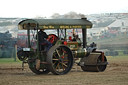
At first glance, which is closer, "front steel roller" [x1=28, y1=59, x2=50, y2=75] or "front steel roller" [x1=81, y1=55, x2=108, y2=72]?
"front steel roller" [x1=28, y1=59, x2=50, y2=75]

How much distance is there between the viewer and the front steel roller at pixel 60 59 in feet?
51.7

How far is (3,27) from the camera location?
39.0 metres

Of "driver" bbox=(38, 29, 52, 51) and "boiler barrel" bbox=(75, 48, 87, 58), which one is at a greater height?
"driver" bbox=(38, 29, 52, 51)

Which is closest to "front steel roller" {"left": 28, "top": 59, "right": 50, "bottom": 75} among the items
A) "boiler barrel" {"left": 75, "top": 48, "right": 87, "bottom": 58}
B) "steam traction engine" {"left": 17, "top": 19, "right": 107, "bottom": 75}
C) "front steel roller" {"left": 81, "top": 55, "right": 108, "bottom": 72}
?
"steam traction engine" {"left": 17, "top": 19, "right": 107, "bottom": 75}

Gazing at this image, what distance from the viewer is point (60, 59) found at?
16234mm

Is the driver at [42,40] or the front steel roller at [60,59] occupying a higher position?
the driver at [42,40]

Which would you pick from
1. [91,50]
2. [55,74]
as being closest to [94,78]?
[55,74]

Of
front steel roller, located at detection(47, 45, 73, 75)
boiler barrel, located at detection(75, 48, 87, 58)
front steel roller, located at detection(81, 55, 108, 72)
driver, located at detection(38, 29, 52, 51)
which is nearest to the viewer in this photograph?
front steel roller, located at detection(47, 45, 73, 75)

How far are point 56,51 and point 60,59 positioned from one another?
340 mm

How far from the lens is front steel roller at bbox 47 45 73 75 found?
51.7 feet

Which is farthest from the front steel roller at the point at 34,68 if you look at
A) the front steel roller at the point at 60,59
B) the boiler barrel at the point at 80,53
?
the boiler barrel at the point at 80,53

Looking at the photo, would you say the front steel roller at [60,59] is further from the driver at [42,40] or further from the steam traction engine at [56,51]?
the driver at [42,40]

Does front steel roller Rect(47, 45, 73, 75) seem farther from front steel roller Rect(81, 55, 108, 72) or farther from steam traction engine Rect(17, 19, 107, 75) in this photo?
front steel roller Rect(81, 55, 108, 72)

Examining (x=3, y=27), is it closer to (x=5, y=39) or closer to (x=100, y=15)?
(x=5, y=39)
